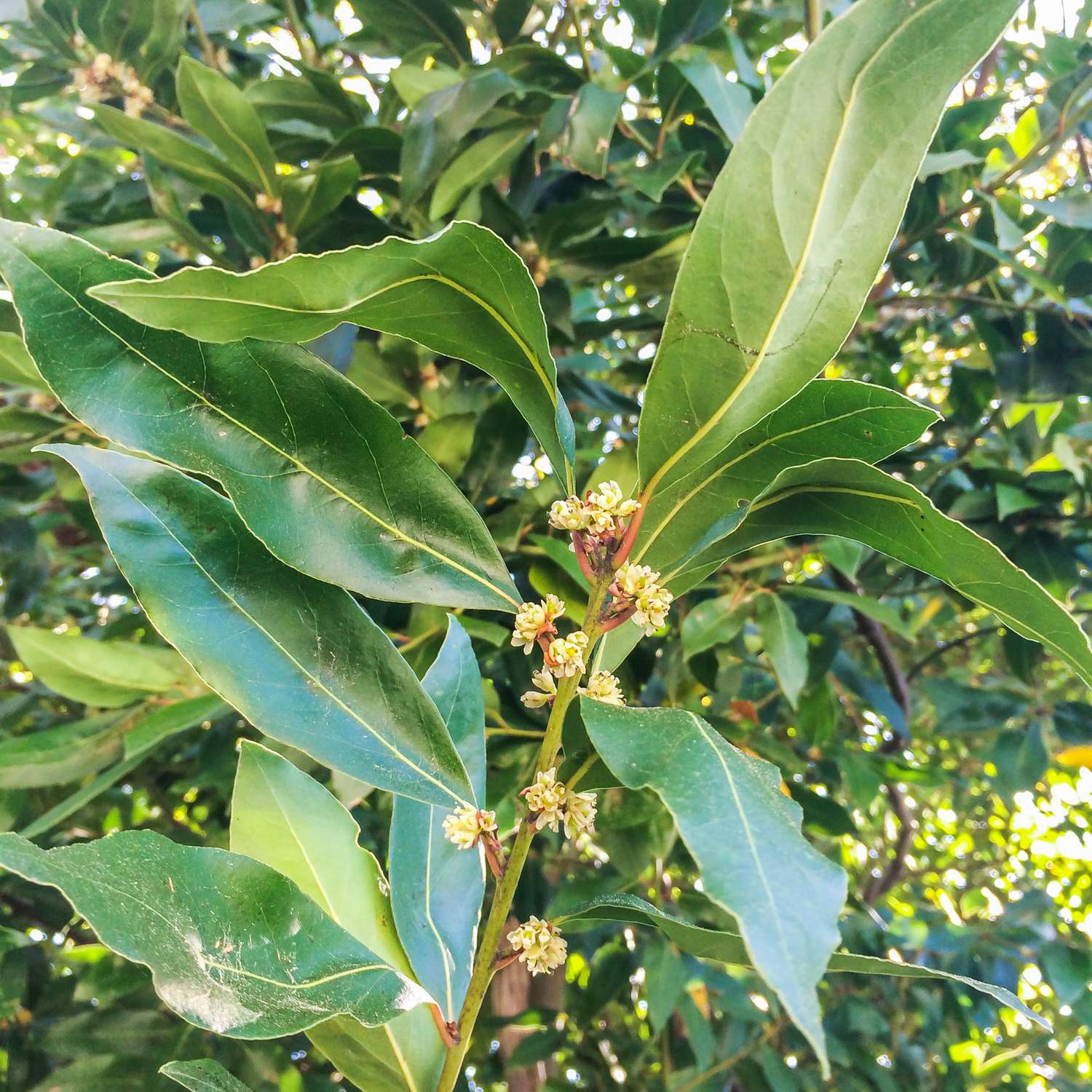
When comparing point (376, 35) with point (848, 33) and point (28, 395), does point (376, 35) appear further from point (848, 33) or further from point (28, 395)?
point (848, 33)

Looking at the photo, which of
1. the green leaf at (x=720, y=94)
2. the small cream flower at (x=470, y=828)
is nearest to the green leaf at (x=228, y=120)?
the green leaf at (x=720, y=94)

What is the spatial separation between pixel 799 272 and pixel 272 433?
0.27 metres

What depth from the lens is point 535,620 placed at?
43 centimetres

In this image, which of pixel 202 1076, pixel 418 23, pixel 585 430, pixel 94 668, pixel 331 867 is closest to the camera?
pixel 202 1076

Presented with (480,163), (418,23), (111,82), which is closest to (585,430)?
(480,163)

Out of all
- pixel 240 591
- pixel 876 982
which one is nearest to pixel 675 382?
pixel 240 591

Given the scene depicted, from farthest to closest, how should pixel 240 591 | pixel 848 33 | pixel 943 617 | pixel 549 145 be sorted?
1. pixel 943 617
2. pixel 549 145
3. pixel 240 591
4. pixel 848 33

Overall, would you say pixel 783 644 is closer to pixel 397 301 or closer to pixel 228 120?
pixel 397 301

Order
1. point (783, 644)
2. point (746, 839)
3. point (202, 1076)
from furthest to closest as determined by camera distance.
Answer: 1. point (783, 644)
2. point (202, 1076)
3. point (746, 839)

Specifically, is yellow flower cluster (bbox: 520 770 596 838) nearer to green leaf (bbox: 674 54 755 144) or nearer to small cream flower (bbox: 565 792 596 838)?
small cream flower (bbox: 565 792 596 838)

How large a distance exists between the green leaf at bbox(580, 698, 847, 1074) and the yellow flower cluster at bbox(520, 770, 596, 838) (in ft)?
0.24

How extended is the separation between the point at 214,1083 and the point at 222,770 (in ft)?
2.08

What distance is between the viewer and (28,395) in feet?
3.76

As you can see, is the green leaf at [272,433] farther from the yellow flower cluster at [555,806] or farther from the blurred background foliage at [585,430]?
the blurred background foliage at [585,430]
